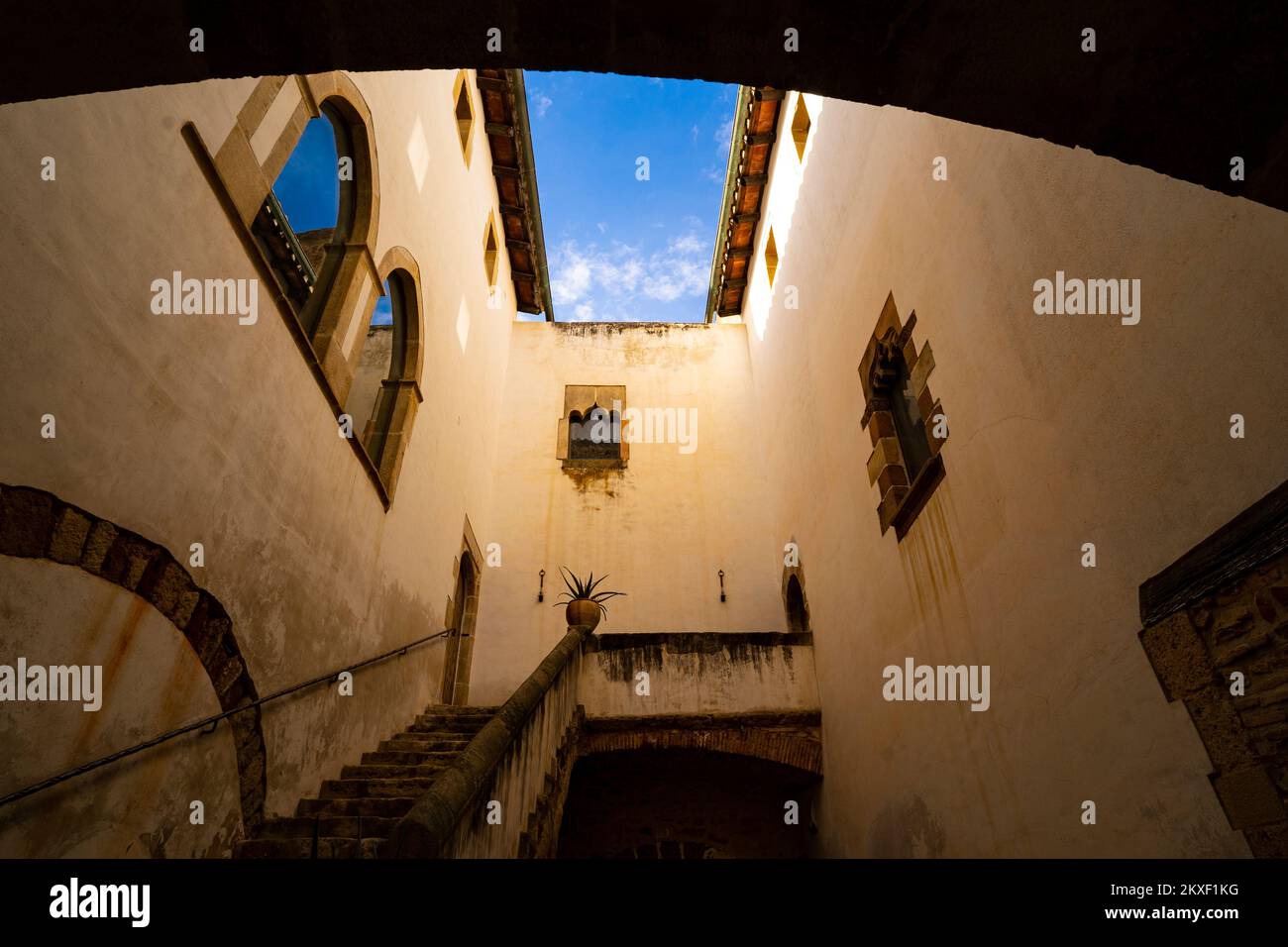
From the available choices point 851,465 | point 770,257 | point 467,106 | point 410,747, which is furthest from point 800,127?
point 410,747

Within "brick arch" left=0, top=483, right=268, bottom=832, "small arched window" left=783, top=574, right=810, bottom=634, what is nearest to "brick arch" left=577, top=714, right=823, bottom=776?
"small arched window" left=783, top=574, right=810, bottom=634

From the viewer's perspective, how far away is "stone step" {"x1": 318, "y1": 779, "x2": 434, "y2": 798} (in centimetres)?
558

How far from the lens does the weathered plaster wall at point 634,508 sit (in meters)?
11.2

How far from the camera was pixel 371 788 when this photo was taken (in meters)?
5.70

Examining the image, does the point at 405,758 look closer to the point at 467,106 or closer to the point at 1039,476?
the point at 1039,476

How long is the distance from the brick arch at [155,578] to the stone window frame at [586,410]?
8.17 meters

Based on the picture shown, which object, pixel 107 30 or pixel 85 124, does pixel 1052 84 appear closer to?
pixel 107 30

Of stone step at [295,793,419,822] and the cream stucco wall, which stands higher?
the cream stucco wall

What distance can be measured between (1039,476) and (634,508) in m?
8.55

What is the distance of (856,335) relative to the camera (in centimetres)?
738

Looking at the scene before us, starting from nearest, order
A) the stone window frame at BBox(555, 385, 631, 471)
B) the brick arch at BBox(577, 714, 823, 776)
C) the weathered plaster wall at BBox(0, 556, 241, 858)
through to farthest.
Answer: the weathered plaster wall at BBox(0, 556, 241, 858) < the brick arch at BBox(577, 714, 823, 776) < the stone window frame at BBox(555, 385, 631, 471)

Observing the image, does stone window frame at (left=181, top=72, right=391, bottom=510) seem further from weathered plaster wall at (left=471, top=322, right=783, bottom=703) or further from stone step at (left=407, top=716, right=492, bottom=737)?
weathered plaster wall at (left=471, top=322, right=783, bottom=703)

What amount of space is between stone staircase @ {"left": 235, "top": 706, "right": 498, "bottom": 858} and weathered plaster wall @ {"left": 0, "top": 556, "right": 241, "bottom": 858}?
0.38 meters
